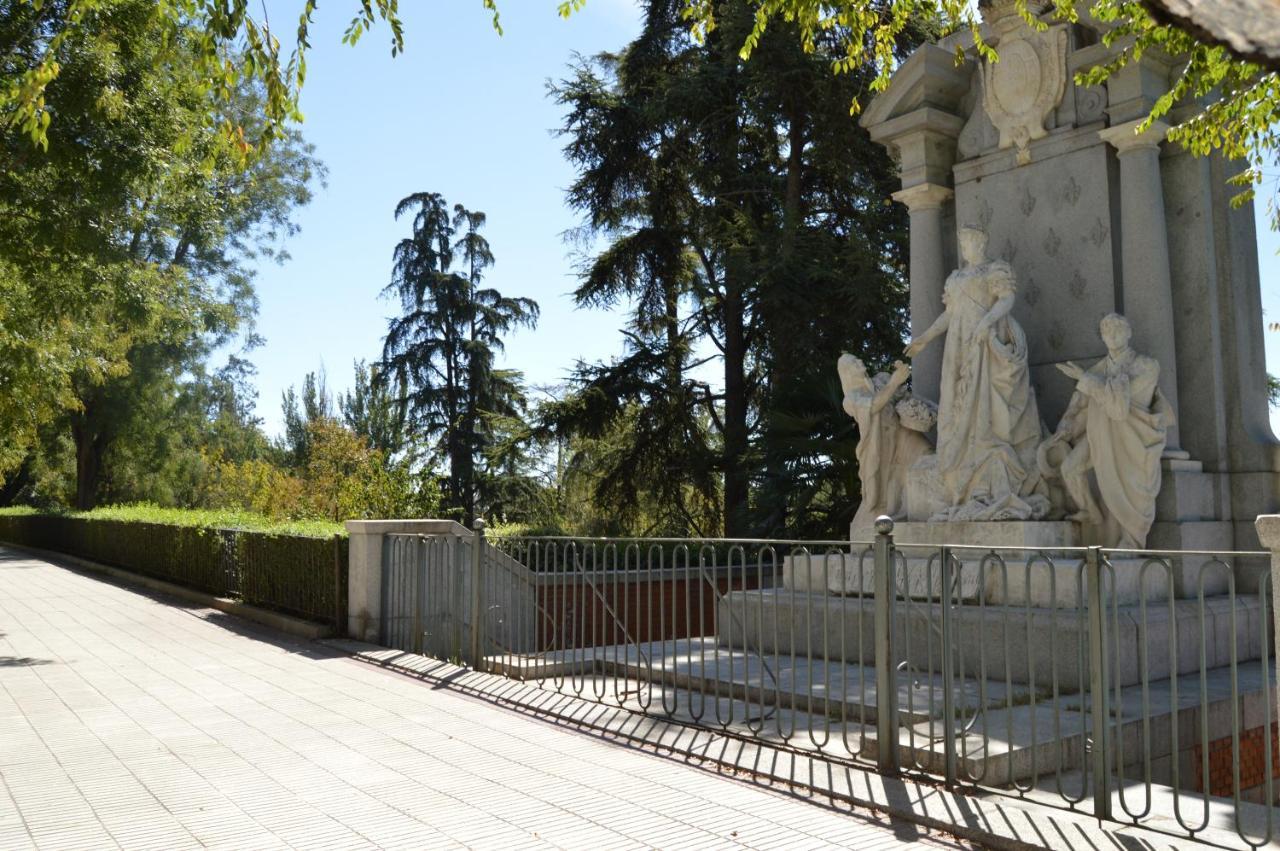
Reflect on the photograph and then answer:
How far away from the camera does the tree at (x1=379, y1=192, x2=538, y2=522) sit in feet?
112

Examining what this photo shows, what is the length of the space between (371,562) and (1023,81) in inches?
337

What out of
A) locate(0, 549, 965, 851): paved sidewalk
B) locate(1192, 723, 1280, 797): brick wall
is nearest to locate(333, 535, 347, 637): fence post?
locate(0, 549, 965, 851): paved sidewalk

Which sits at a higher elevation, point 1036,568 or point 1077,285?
point 1077,285

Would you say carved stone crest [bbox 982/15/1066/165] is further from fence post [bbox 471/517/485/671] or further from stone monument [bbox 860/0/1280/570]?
fence post [bbox 471/517/485/671]

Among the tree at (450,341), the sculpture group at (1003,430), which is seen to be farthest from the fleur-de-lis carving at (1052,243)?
the tree at (450,341)

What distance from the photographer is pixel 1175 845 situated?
457 centimetres

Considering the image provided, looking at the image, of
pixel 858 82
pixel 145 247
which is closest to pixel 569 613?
pixel 858 82

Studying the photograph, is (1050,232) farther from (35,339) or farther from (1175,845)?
(35,339)

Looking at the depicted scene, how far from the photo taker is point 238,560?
15.9 meters

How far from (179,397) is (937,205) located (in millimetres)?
32358

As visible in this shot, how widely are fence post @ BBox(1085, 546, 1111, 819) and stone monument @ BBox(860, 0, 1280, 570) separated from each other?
421 cm

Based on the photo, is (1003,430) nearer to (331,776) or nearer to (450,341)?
(331,776)

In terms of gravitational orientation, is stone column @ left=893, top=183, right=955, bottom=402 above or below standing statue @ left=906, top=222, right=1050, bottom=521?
above

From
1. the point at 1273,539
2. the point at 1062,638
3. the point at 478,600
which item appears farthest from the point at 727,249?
the point at 1273,539
